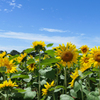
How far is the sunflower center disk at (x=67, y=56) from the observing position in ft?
9.25

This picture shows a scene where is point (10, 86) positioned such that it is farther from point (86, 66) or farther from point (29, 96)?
point (86, 66)

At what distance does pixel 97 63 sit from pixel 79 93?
0.72 meters

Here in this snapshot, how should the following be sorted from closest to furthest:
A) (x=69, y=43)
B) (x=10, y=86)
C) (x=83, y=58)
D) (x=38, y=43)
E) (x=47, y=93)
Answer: (x=10, y=86) < (x=47, y=93) < (x=69, y=43) < (x=38, y=43) < (x=83, y=58)

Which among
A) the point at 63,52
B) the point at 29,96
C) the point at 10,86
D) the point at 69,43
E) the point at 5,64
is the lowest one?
the point at 29,96

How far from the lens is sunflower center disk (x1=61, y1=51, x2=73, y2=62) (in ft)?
9.25

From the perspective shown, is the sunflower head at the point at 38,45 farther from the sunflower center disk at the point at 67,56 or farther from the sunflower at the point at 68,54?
the sunflower center disk at the point at 67,56

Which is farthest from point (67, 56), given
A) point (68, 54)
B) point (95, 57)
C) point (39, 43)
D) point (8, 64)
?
point (8, 64)

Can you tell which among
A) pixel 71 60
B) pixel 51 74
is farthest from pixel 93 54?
pixel 51 74

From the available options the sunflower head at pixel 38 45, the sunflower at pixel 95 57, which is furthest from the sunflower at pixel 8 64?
the sunflower at pixel 95 57

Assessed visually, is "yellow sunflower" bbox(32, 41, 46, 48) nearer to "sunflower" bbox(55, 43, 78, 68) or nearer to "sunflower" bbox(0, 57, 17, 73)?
"sunflower" bbox(55, 43, 78, 68)

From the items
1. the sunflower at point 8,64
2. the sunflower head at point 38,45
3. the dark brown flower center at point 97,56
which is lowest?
the sunflower at point 8,64

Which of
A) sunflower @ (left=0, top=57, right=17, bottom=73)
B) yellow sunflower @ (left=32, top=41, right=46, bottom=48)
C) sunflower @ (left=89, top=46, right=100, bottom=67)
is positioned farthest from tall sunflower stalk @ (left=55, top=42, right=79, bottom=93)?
sunflower @ (left=0, top=57, right=17, bottom=73)

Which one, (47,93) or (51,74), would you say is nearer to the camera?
(51,74)

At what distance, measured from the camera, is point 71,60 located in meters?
2.91
